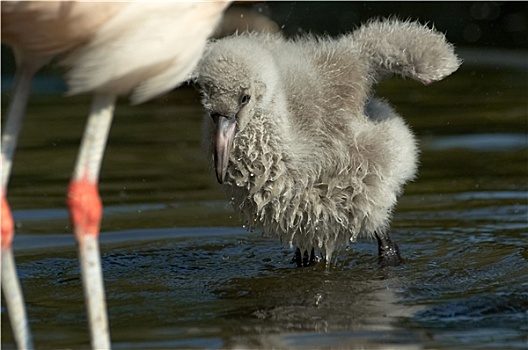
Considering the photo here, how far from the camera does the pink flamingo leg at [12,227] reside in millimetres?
4242

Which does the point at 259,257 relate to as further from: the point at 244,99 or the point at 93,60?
the point at 93,60

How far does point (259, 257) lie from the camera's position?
624cm

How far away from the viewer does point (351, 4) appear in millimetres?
13320

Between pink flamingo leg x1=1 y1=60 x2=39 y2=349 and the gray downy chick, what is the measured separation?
1150 millimetres

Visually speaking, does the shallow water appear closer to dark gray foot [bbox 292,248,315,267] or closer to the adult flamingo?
dark gray foot [bbox 292,248,315,267]

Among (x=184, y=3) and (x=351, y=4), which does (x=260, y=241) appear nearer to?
(x=184, y=3)

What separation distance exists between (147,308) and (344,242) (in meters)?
1.29

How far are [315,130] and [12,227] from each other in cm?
182

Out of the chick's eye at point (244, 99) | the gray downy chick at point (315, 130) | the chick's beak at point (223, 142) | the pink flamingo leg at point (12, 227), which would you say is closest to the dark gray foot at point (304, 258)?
the gray downy chick at point (315, 130)

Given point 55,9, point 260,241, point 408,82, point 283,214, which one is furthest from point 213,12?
point 408,82

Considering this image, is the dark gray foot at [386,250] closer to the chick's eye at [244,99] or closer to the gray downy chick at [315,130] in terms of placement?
the gray downy chick at [315,130]

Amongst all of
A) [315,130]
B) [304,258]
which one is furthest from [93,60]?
[304,258]

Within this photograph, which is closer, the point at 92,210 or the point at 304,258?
the point at 92,210

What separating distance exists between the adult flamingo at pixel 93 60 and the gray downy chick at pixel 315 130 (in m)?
1.01
